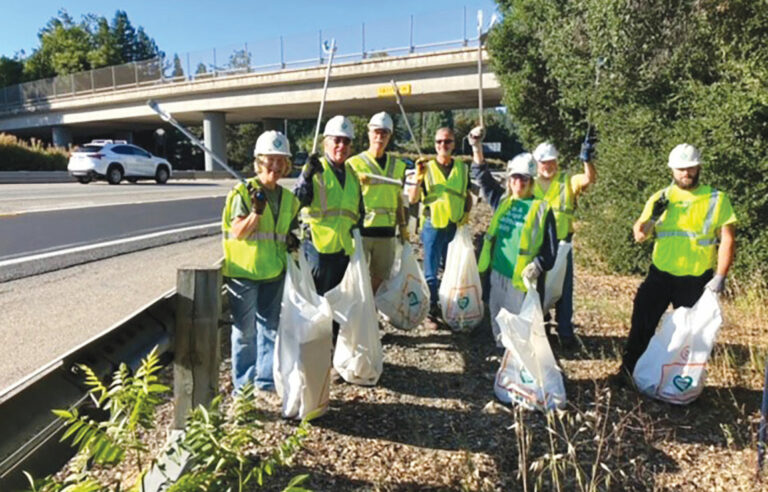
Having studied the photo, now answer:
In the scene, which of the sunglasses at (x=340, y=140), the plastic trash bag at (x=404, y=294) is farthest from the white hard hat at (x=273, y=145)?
the plastic trash bag at (x=404, y=294)

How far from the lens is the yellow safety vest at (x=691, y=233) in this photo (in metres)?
3.83

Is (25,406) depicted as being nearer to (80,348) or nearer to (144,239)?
(80,348)

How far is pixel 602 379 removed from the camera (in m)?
4.29

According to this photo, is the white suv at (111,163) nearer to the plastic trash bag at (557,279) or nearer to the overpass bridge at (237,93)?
the overpass bridge at (237,93)

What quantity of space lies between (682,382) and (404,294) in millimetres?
2115

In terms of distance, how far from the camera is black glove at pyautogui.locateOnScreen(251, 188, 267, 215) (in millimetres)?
3260

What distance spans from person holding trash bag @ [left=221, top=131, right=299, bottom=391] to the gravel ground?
0.34m

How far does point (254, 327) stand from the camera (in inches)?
142

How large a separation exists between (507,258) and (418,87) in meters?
22.9

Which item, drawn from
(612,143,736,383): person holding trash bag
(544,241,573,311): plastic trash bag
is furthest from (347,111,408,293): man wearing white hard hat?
(612,143,736,383): person holding trash bag

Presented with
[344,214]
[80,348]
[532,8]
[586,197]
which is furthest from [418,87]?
[80,348]

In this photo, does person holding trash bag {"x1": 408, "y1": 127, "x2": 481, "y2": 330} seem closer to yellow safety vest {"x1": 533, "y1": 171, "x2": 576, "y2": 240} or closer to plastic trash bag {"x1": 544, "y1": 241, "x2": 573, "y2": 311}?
yellow safety vest {"x1": 533, "y1": 171, "x2": 576, "y2": 240}

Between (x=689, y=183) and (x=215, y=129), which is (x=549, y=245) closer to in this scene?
(x=689, y=183)

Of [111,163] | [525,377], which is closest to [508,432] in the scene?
[525,377]
